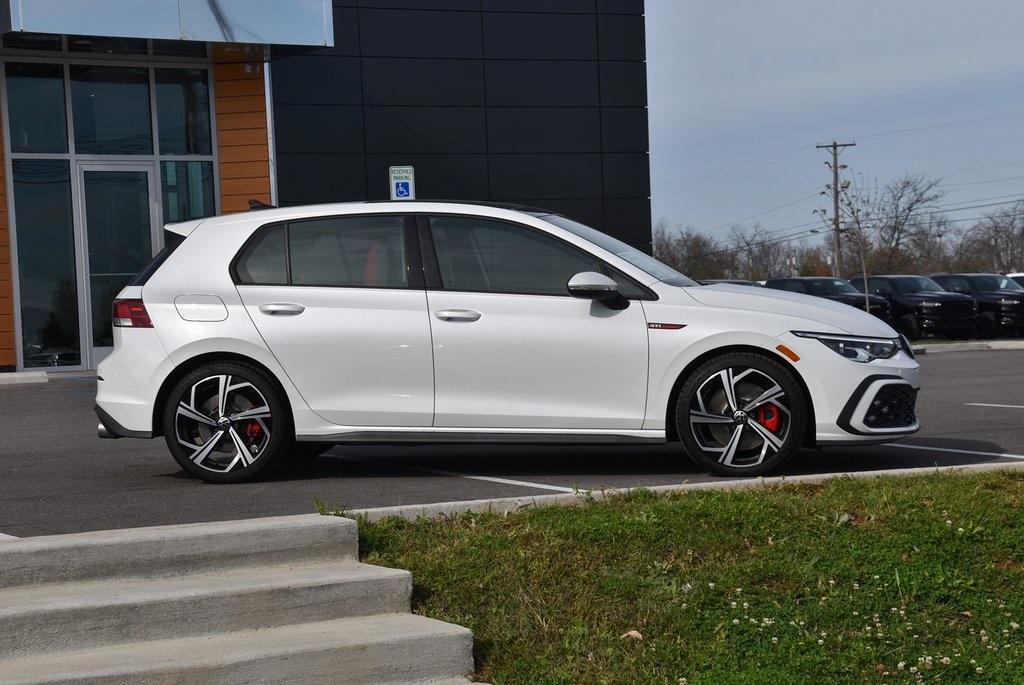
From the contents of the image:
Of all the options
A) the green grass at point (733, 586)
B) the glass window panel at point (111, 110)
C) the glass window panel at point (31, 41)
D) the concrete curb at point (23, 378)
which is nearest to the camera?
the green grass at point (733, 586)

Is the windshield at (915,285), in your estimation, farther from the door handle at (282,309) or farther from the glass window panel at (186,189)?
the door handle at (282,309)

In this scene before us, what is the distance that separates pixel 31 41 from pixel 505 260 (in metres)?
12.3

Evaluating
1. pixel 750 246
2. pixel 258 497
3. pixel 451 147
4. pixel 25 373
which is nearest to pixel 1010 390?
pixel 258 497

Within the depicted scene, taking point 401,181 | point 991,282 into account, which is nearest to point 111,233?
point 401,181

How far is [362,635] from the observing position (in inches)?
191

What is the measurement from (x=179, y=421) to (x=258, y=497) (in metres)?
0.85

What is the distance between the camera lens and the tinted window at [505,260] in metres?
7.79

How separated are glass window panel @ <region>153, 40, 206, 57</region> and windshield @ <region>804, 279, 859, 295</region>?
50.9ft

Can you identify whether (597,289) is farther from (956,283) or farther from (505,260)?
(956,283)

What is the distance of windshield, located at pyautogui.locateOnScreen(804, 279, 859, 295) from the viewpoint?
2988 centimetres

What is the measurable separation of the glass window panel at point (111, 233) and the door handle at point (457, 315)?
12.4m

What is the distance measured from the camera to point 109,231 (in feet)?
62.8

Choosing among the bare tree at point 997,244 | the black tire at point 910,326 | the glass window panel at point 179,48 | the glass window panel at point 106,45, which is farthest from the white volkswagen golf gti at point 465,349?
the bare tree at point 997,244

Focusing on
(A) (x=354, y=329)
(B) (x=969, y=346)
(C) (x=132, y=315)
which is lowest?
(B) (x=969, y=346)
